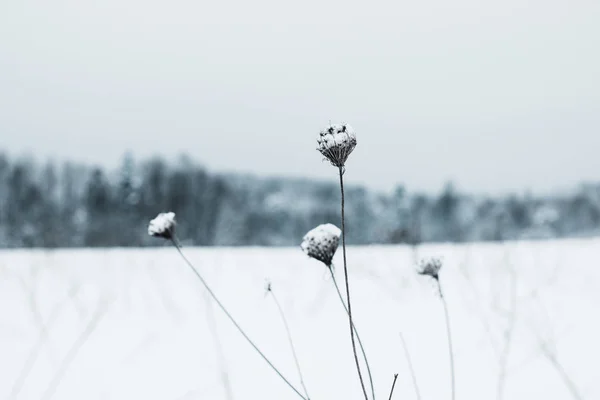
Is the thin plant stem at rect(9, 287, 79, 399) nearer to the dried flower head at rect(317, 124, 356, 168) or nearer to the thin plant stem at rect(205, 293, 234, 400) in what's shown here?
the thin plant stem at rect(205, 293, 234, 400)

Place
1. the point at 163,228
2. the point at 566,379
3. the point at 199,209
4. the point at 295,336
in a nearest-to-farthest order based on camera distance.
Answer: the point at 163,228, the point at 566,379, the point at 295,336, the point at 199,209

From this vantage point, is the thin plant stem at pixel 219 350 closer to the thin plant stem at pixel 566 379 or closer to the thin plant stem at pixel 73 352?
the thin plant stem at pixel 73 352

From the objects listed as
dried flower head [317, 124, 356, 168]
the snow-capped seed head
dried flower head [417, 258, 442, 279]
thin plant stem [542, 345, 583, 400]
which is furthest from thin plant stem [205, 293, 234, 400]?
thin plant stem [542, 345, 583, 400]

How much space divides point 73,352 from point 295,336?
3.04ft

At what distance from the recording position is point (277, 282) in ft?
10.4

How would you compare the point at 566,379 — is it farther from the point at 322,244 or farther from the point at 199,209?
the point at 199,209

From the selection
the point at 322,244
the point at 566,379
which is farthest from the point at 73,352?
the point at 566,379

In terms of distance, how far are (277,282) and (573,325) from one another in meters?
1.85

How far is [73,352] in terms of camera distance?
5.93 ft

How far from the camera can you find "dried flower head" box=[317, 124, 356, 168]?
895mm

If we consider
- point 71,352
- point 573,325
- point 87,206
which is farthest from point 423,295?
point 87,206

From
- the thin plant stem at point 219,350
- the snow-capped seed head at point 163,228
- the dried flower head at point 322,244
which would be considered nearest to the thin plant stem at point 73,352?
the thin plant stem at point 219,350

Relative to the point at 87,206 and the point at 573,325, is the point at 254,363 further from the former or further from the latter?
the point at 87,206

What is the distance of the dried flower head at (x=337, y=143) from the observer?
90 centimetres
